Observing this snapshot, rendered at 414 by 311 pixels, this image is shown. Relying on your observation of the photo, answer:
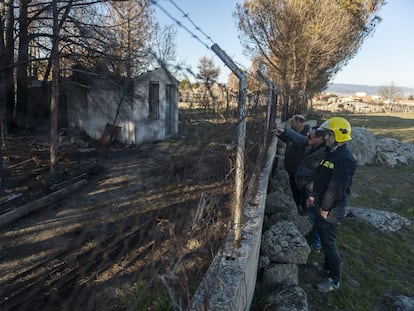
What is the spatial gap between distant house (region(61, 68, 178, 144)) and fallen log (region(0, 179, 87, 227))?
18.6ft

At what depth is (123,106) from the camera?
13.3m

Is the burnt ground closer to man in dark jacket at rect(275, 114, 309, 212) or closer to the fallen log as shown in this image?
the fallen log

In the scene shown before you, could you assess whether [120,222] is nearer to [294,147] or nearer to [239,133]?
[294,147]

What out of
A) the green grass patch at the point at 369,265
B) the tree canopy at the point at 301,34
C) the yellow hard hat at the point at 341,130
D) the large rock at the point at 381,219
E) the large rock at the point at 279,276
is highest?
the tree canopy at the point at 301,34

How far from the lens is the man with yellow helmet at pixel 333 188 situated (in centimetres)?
331

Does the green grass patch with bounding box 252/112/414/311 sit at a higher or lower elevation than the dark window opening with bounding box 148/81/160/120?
lower

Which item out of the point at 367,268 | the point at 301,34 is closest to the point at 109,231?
the point at 367,268

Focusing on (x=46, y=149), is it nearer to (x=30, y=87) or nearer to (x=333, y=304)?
(x=30, y=87)

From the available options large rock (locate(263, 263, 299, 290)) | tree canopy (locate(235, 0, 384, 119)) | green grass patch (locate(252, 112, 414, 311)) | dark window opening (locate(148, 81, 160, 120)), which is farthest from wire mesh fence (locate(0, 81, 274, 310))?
tree canopy (locate(235, 0, 384, 119))

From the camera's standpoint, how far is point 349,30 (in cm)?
1883

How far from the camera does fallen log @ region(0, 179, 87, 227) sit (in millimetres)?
5760

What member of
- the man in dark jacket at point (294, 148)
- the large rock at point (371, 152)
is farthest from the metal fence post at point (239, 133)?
the large rock at point (371, 152)

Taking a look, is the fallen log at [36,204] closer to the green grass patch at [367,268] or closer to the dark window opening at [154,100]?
the green grass patch at [367,268]

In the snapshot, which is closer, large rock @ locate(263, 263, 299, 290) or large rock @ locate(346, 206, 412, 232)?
large rock @ locate(263, 263, 299, 290)
